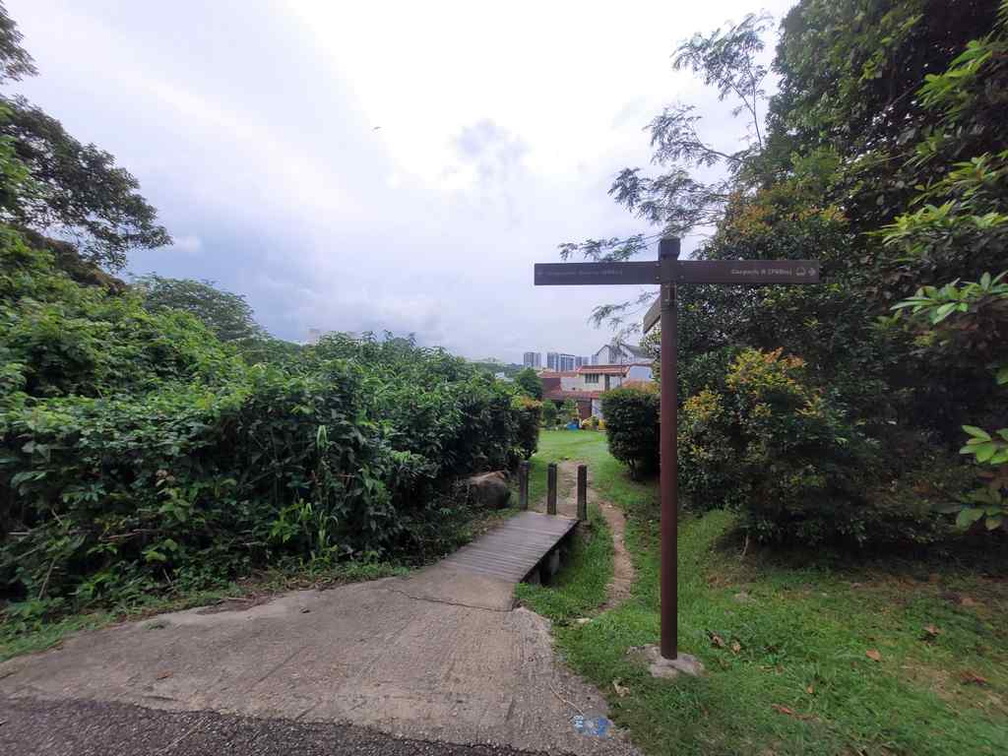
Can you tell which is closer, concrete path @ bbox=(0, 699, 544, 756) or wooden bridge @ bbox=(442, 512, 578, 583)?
concrete path @ bbox=(0, 699, 544, 756)

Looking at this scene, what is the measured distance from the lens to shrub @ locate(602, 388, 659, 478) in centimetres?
875

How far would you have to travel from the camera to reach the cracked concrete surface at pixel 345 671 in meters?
1.98

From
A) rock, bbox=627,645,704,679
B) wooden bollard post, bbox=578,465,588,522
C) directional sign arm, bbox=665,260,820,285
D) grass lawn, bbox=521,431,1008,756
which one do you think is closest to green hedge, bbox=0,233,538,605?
grass lawn, bbox=521,431,1008,756

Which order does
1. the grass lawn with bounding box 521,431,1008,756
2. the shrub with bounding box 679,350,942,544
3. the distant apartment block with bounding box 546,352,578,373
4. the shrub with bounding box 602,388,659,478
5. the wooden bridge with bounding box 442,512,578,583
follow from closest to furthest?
the grass lawn with bounding box 521,431,1008,756 < the shrub with bounding box 679,350,942,544 < the wooden bridge with bounding box 442,512,578,583 < the shrub with bounding box 602,388,659,478 < the distant apartment block with bounding box 546,352,578,373

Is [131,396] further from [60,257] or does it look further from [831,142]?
[831,142]

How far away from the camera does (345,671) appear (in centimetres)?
233

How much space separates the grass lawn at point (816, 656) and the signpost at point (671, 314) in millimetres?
417

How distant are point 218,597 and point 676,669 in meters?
3.10

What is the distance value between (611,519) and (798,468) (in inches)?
147

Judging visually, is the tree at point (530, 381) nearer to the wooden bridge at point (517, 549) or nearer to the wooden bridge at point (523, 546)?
the wooden bridge at point (523, 546)

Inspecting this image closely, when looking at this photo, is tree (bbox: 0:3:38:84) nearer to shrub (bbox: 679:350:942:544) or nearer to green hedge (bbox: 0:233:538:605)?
green hedge (bbox: 0:233:538:605)

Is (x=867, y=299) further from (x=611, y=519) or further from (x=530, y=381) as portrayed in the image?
(x=530, y=381)

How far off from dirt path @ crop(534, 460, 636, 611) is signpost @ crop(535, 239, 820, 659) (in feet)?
5.69

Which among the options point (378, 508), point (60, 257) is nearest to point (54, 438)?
point (378, 508)
